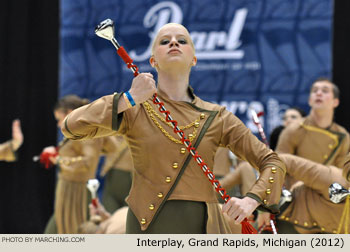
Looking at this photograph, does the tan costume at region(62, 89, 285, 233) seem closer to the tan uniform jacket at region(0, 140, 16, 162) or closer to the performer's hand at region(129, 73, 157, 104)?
the performer's hand at region(129, 73, 157, 104)

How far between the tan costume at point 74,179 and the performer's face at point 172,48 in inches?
114

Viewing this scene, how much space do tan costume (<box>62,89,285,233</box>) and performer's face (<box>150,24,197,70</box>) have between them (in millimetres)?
189

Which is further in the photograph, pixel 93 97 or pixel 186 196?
pixel 93 97

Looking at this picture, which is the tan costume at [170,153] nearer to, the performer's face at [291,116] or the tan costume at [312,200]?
the tan costume at [312,200]

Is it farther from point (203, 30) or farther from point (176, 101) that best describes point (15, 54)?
point (176, 101)

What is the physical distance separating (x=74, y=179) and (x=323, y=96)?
2.27 meters

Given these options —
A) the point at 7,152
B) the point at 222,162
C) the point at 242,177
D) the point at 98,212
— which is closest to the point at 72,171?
the point at 98,212

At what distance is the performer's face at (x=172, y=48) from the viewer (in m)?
2.95

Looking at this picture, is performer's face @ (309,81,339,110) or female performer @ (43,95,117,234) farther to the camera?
female performer @ (43,95,117,234)

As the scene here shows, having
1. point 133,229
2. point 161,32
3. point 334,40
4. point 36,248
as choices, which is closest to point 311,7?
point 334,40

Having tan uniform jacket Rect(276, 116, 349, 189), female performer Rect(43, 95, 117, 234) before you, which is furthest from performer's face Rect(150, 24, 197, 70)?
female performer Rect(43, 95, 117, 234)

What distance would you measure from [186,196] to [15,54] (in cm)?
565

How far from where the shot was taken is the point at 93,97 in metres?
7.56

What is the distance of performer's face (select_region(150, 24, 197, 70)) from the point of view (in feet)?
9.67
